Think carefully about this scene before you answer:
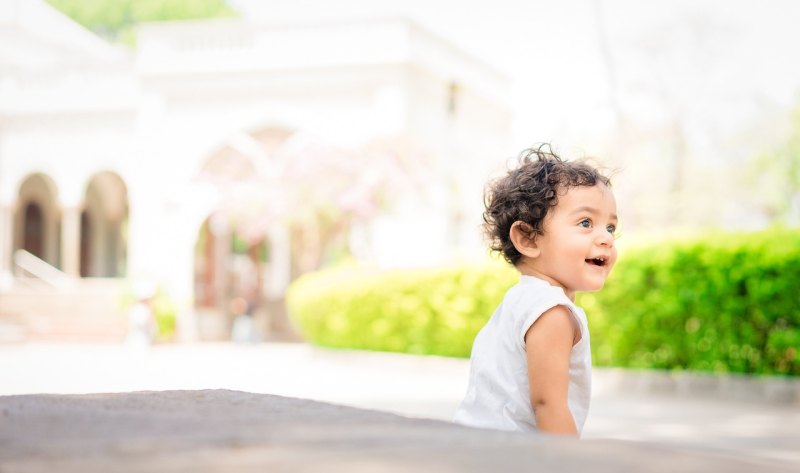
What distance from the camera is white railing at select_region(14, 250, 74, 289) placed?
28.5 meters

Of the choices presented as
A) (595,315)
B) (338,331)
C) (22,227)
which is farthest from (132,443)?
(22,227)

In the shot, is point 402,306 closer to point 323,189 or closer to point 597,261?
point 323,189

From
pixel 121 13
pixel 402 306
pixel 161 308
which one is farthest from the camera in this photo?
pixel 121 13

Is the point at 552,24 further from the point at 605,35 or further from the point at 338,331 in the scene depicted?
the point at 338,331

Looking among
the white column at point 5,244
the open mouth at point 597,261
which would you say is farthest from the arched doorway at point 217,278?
the open mouth at point 597,261

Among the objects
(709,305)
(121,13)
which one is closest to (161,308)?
(709,305)

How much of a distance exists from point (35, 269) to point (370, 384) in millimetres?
18291

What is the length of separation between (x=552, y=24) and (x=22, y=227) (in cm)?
1851

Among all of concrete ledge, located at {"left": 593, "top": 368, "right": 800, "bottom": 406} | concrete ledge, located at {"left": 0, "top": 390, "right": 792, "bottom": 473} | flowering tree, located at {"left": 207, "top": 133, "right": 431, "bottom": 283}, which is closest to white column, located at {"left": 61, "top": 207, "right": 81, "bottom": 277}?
flowering tree, located at {"left": 207, "top": 133, "right": 431, "bottom": 283}

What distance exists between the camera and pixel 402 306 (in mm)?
15875

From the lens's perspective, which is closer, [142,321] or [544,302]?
[544,302]

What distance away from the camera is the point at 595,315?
40.4 feet

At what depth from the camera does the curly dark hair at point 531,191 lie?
8.77 feet

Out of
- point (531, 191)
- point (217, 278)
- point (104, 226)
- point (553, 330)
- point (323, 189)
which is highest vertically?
point (323, 189)
